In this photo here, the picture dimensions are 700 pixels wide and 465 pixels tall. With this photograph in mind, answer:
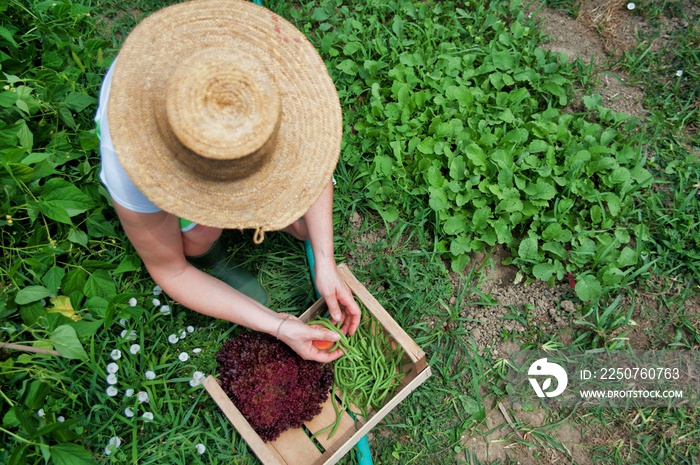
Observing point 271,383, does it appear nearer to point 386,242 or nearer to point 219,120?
point 386,242

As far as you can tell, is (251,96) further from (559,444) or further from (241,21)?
(559,444)

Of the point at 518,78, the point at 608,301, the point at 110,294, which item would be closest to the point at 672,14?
the point at 518,78

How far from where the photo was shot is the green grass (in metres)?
2.48

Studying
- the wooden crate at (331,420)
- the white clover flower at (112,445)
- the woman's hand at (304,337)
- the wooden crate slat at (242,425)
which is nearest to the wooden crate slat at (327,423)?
the wooden crate at (331,420)

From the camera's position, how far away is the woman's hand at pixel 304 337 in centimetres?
225

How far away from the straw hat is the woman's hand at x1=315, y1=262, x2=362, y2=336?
2.36 feet

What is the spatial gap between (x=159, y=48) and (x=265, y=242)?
1.48 m

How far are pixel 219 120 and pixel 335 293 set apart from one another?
1.12 metres

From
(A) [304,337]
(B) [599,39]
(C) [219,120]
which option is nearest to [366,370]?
(A) [304,337]

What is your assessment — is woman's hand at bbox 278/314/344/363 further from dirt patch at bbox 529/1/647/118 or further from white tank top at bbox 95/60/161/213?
dirt patch at bbox 529/1/647/118

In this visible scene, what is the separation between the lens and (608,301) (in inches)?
111

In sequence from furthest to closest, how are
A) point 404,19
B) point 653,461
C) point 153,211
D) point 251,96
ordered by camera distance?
point 404,19, point 653,461, point 153,211, point 251,96

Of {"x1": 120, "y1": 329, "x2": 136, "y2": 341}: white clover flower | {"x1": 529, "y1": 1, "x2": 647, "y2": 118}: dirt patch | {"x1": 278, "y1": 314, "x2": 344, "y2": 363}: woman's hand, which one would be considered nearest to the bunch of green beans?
{"x1": 278, "y1": 314, "x2": 344, "y2": 363}: woman's hand

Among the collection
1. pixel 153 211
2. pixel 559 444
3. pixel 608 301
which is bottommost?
pixel 559 444
